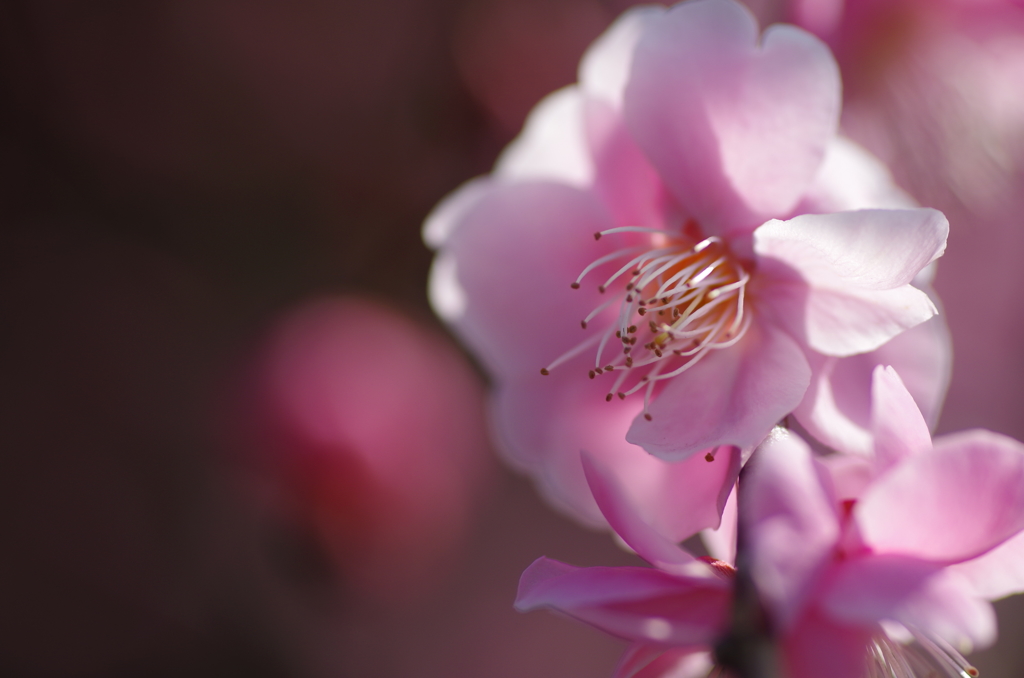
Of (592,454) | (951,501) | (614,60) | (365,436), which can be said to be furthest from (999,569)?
(365,436)

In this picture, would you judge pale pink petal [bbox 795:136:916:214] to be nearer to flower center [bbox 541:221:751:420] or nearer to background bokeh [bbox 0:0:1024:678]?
flower center [bbox 541:221:751:420]

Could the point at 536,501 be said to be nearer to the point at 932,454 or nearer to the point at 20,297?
the point at 20,297

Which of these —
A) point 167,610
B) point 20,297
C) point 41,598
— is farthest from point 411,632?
point 20,297

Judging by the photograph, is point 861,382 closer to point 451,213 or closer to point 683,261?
point 683,261

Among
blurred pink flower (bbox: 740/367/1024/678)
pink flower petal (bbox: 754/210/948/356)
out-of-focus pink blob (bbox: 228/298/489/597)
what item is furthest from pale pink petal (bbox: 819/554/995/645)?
out-of-focus pink blob (bbox: 228/298/489/597)

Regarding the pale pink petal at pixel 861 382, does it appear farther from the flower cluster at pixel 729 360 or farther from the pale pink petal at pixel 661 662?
the pale pink petal at pixel 661 662

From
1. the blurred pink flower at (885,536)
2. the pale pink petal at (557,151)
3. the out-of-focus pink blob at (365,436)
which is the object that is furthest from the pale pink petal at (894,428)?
the out-of-focus pink blob at (365,436)
